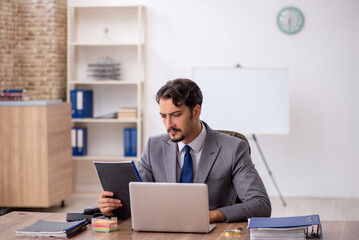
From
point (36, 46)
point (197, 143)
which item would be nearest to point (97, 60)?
point (36, 46)

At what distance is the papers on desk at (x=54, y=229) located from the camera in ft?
7.22

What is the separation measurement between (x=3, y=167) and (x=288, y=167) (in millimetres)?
3225

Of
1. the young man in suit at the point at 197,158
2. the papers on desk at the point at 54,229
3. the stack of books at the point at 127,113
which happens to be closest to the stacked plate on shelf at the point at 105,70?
the stack of books at the point at 127,113

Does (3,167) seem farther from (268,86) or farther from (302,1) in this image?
(302,1)

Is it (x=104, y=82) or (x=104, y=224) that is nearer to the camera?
(x=104, y=224)

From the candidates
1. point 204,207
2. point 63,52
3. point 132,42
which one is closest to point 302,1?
point 132,42

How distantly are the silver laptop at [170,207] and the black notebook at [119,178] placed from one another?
0.17 metres

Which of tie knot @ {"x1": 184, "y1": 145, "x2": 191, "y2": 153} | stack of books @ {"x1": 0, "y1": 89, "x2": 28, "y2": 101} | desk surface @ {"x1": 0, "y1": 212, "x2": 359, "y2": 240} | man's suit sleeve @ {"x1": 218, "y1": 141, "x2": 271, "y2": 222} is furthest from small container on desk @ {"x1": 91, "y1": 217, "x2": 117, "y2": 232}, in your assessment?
stack of books @ {"x1": 0, "y1": 89, "x2": 28, "y2": 101}

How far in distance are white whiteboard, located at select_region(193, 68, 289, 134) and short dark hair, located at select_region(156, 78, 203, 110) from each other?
327 cm

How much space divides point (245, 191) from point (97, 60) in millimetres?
4436

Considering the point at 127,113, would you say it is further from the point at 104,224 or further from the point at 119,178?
the point at 104,224

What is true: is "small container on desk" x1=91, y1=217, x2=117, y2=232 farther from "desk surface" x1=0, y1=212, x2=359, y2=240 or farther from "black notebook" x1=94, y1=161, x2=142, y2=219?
"black notebook" x1=94, y1=161, x2=142, y2=219

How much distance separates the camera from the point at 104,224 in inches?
90.4

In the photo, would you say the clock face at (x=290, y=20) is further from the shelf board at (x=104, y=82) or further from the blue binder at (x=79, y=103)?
the blue binder at (x=79, y=103)
